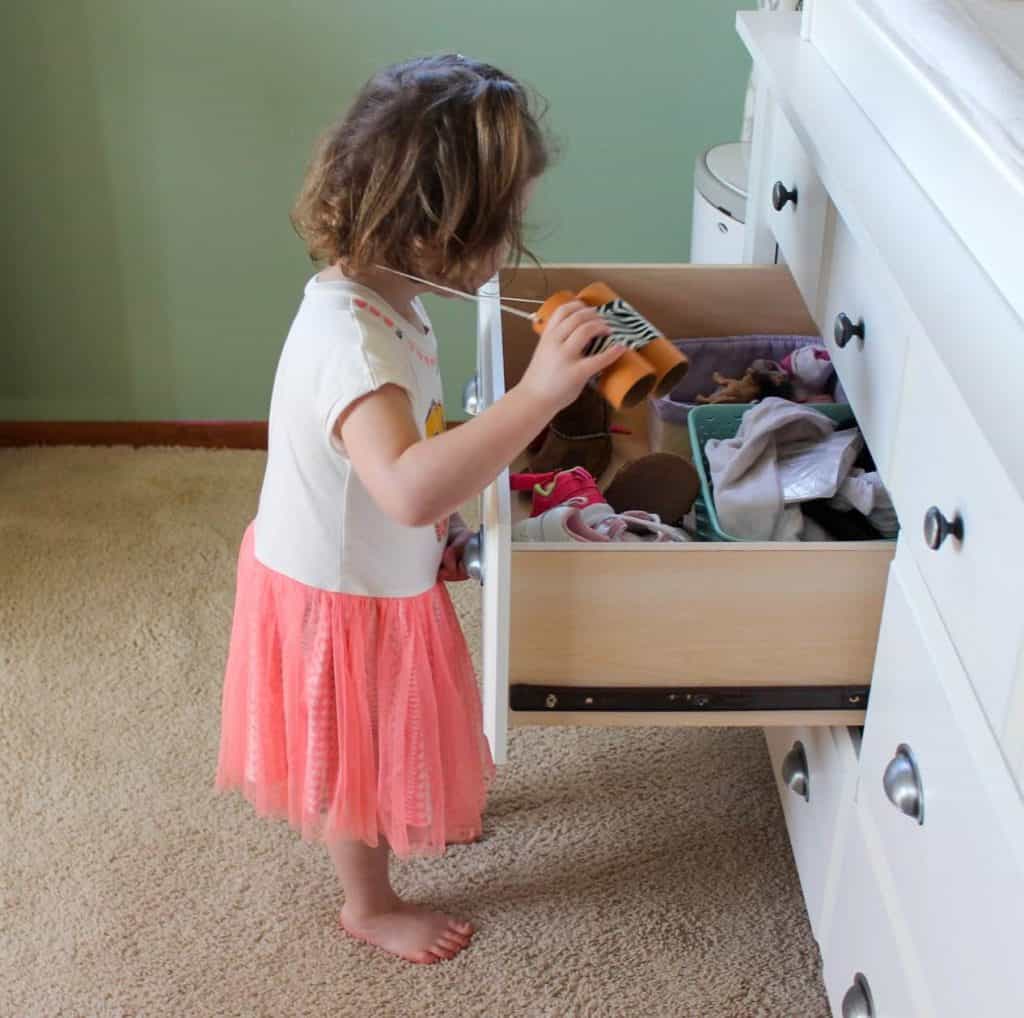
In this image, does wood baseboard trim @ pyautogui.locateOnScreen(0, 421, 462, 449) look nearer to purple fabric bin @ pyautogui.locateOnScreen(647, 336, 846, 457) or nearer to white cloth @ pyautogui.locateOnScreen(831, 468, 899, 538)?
purple fabric bin @ pyautogui.locateOnScreen(647, 336, 846, 457)

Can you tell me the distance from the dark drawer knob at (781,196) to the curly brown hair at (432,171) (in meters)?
0.36

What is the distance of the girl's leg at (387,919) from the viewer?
1290 mm

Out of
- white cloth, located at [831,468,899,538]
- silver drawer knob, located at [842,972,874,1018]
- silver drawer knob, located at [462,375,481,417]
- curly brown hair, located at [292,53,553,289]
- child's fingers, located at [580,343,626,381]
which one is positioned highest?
curly brown hair, located at [292,53,553,289]

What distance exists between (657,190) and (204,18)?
2.40 ft

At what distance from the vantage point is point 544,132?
1.04m

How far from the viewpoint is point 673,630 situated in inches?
40.3

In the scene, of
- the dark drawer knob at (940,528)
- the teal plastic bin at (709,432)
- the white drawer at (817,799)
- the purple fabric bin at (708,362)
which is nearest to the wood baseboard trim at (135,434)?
the purple fabric bin at (708,362)

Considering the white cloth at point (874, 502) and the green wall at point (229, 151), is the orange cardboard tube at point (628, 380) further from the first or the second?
the green wall at point (229, 151)

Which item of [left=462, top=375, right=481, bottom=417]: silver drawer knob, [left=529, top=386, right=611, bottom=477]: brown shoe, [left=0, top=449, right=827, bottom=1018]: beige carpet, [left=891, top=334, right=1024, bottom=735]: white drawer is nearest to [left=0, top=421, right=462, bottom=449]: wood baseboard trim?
[left=0, top=449, right=827, bottom=1018]: beige carpet

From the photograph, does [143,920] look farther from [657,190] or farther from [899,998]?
[657,190]

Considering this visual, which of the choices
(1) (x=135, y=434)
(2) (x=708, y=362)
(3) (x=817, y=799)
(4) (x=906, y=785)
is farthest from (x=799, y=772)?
(1) (x=135, y=434)

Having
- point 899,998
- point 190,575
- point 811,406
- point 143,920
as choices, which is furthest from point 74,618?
point 899,998

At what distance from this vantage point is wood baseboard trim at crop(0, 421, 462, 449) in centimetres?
223

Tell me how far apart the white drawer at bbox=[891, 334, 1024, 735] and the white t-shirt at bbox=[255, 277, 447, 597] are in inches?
14.7
